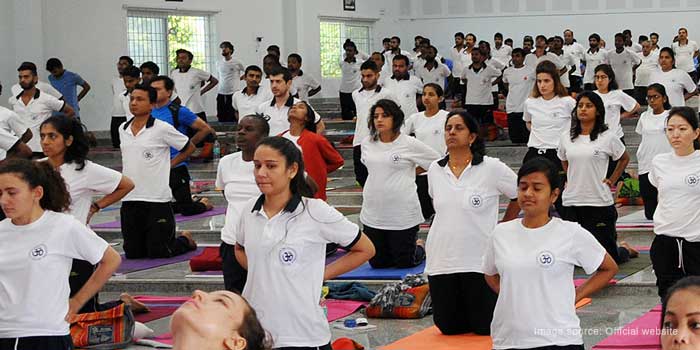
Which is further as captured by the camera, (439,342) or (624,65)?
(624,65)

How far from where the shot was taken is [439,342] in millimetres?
7879

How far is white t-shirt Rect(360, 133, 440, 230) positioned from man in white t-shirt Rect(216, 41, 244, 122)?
40.6 feet

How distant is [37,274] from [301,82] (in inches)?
567

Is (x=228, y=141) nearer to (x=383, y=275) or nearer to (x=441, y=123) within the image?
(x=441, y=123)

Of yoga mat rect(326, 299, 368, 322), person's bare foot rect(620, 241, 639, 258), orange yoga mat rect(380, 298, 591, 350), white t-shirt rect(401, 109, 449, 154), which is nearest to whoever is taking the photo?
orange yoga mat rect(380, 298, 591, 350)

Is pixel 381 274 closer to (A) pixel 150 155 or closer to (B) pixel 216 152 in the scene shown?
(A) pixel 150 155

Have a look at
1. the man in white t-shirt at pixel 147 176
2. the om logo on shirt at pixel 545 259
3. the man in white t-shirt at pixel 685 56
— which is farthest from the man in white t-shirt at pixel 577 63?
the om logo on shirt at pixel 545 259

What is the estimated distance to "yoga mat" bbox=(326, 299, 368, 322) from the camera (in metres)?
8.86

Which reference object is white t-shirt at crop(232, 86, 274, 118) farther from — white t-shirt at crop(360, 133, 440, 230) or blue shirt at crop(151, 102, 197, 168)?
white t-shirt at crop(360, 133, 440, 230)

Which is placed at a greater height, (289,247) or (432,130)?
(432,130)

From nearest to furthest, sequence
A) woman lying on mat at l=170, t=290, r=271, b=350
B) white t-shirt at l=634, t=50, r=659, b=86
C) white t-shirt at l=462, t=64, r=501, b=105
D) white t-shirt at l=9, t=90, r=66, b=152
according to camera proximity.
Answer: woman lying on mat at l=170, t=290, r=271, b=350 → white t-shirt at l=9, t=90, r=66, b=152 → white t-shirt at l=462, t=64, r=501, b=105 → white t-shirt at l=634, t=50, r=659, b=86

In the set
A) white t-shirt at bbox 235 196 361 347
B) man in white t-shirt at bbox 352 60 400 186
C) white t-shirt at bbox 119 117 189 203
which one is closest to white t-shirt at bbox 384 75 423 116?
man in white t-shirt at bbox 352 60 400 186

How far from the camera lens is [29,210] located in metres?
5.88

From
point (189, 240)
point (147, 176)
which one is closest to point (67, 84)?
point (189, 240)
